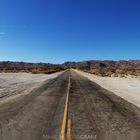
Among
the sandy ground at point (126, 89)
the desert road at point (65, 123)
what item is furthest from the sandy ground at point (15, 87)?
the sandy ground at point (126, 89)

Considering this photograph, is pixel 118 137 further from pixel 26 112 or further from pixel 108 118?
pixel 26 112

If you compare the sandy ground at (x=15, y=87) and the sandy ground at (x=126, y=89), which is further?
the sandy ground at (x=15, y=87)

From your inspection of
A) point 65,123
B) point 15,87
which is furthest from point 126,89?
point 65,123

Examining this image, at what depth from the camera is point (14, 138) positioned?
5910 millimetres

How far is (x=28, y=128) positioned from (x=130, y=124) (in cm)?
399

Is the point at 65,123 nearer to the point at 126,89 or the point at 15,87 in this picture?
the point at 126,89

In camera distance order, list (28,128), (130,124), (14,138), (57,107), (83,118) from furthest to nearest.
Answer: (57,107), (83,118), (130,124), (28,128), (14,138)

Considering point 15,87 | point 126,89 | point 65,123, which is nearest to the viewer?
point 65,123

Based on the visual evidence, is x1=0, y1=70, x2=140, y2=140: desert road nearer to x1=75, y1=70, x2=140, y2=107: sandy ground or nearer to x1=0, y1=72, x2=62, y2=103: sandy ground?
x1=75, y1=70, x2=140, y2=107: sandy ground

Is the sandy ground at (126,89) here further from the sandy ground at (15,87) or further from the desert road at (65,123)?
the sandy ground at (15,87)

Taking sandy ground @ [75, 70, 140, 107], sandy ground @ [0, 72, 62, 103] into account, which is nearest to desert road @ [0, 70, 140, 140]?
sandy ground @ [75, 70, 140, 107]

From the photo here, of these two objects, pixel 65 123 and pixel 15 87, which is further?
pixel 15 87

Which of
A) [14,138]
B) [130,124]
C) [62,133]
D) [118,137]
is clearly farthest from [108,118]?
[14,138]

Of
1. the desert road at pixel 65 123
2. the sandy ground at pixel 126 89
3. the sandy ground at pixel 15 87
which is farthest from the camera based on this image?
the sandy ground at pixel 15 87
